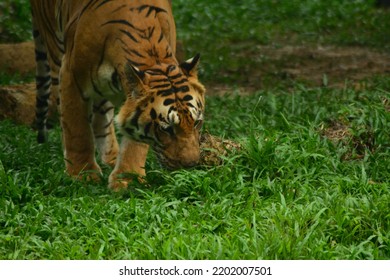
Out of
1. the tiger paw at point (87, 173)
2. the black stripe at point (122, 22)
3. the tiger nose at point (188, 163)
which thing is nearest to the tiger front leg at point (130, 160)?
the tiger paw at point (87, 173)

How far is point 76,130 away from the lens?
23.1ft

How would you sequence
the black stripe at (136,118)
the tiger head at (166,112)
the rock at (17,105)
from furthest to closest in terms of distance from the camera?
the rock at (17,105) → the black stripe at (136,118) → the tiger head at (166,112)

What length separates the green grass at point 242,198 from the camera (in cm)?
529

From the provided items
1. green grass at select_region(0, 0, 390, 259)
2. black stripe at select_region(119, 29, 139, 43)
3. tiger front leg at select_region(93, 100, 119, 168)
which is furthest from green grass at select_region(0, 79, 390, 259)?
black stripe at select_region(119, 29, 139, 43)

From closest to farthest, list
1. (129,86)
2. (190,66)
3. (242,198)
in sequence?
(242,198), (129,86), (190,66)

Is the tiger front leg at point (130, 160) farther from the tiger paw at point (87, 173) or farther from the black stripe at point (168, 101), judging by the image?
the black stripe at point (168, 101)

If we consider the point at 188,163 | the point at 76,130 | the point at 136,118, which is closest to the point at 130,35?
the point at 136,118

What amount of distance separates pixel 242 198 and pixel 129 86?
1.10m

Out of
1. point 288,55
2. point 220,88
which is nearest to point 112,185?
point 220,88

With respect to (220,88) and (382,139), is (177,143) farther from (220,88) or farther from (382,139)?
(220,88)

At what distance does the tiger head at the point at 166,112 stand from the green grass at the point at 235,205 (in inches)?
6.3

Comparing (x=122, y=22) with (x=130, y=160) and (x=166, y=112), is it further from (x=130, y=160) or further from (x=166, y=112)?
(x=130, y=160)

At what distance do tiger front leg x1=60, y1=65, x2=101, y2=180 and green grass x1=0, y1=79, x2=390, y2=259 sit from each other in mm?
158

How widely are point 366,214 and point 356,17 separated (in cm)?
973
